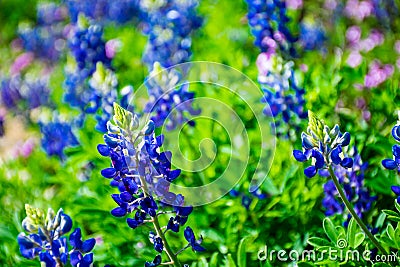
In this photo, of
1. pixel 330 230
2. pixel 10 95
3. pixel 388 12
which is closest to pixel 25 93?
pixel 10 95

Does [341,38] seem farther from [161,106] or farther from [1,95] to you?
[1,95]

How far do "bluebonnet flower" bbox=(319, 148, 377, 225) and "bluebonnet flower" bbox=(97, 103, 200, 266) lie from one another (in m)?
0.82

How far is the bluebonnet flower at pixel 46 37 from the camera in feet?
21.6

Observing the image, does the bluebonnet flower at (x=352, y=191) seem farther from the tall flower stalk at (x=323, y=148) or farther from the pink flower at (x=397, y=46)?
the pink flower at (x=397, y=46)

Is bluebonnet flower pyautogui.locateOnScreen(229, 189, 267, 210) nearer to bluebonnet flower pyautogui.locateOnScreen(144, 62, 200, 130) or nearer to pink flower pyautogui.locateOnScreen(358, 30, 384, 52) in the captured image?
bluebonnet flower pyautogui.locateOnScreen(144, 62, 200, 130)

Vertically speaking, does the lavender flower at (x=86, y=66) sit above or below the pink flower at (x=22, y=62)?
below

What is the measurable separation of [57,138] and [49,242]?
229 centimetres

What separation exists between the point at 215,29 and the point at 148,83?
7.33ft

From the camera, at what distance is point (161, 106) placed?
3.25 metres

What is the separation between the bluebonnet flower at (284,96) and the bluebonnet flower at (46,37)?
3871 mm

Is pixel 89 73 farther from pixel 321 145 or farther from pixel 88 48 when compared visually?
pixel 321 145

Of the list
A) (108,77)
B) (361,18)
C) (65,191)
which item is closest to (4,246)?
(65,191)

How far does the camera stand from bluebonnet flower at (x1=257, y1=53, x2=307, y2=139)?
122 inches

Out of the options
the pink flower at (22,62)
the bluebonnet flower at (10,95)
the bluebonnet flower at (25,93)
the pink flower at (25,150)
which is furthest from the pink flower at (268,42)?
the pink flower at (22,62)
